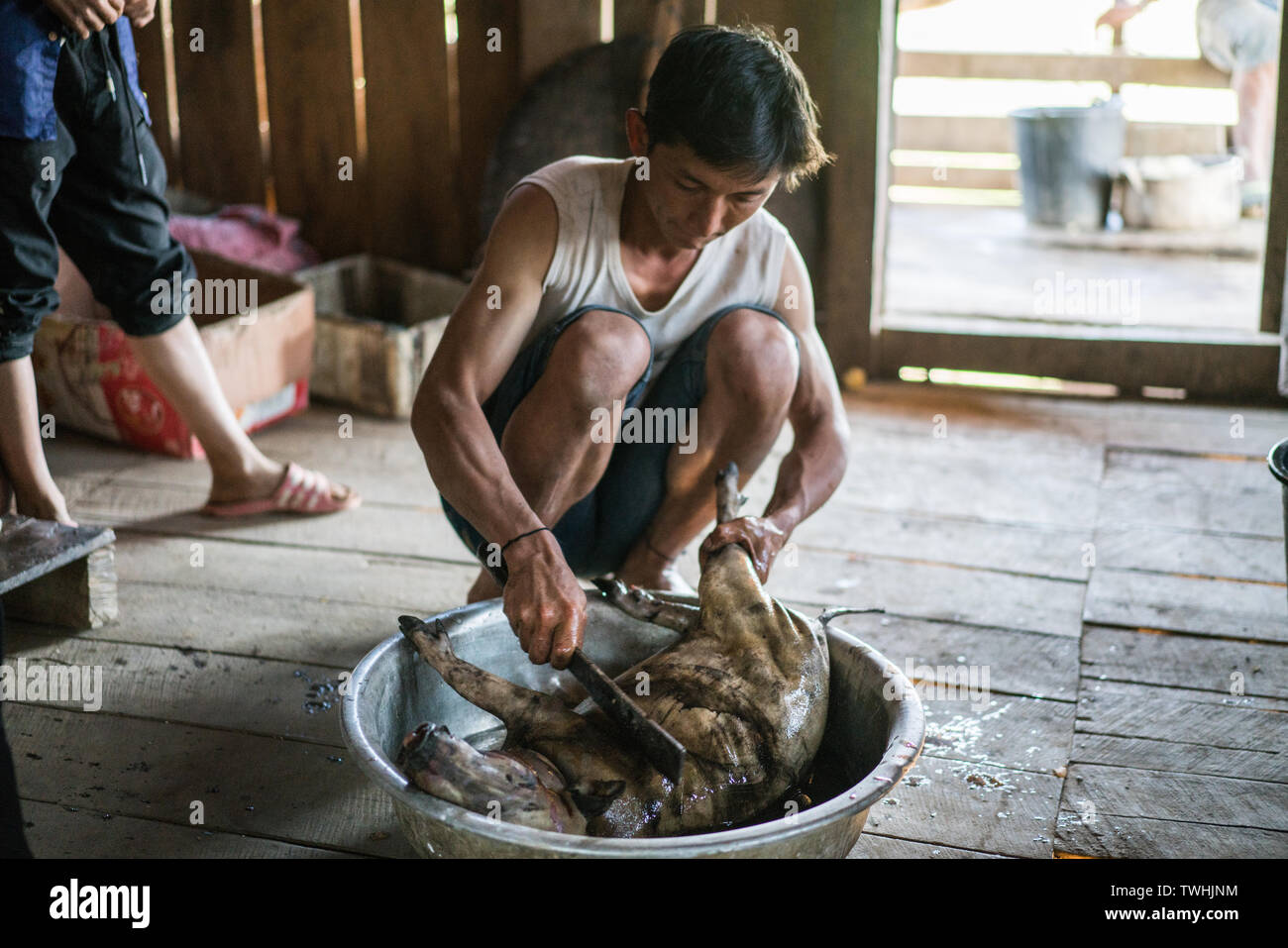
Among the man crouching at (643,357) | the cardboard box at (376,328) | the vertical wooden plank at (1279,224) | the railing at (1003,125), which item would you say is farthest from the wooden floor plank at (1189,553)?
the railing at (1003,125)

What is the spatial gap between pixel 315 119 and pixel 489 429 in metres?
2.74

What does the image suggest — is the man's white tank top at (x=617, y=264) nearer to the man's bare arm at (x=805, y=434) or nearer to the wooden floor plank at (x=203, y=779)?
the man's bare arm at (x=805, y=434)

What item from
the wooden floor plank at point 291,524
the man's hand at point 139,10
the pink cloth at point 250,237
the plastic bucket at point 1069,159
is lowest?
the wooden floor plank at point 291,524

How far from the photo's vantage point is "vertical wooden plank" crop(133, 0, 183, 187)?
168 inches

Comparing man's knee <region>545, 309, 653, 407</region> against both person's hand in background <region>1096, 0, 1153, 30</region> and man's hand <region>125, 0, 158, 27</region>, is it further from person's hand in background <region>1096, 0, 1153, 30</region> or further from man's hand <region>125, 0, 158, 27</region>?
person's hand in background <region>1096, 0, 1153, 30</region>

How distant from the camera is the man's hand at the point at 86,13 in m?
2.18

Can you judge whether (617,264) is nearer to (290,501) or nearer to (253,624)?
(253,624)

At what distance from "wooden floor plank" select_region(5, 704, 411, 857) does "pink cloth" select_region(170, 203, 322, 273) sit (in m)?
2.18

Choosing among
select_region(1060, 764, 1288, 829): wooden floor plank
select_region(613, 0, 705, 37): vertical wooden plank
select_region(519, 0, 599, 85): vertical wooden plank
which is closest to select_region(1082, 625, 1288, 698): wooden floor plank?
select_region(1060, 764, 1288, 829): wooden floor plank

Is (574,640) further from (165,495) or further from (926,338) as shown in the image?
(926,338)

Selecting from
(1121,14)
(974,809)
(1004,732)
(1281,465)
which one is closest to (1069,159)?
(1121,14)

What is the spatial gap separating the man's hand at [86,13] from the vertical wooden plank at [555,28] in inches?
71.9

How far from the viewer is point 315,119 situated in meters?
4.23

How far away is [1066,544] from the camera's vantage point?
2.80 meters
